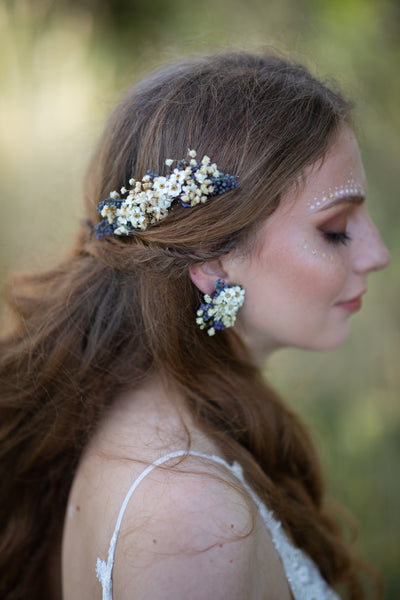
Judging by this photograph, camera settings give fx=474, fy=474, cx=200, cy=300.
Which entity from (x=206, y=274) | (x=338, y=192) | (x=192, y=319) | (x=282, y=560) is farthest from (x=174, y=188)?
(x=282, y=560)

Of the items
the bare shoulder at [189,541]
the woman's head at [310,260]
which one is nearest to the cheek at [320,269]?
the woman's head at [310,260]

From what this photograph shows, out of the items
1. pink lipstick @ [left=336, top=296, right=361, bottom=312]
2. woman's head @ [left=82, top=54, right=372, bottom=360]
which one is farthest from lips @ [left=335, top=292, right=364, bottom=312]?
woman's head @ [left=82, top=54, right=372, bottom=360]

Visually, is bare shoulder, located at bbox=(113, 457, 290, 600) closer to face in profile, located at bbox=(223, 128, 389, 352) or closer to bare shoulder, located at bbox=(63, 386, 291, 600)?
bare shoulder, located at bbox=(63, 386, 291, 600)

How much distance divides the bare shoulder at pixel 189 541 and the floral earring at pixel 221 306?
0.42 meters

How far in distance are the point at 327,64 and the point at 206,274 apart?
1.74 m

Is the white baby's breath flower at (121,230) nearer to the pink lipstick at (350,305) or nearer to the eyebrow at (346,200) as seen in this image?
the eyebrow at (346,200)

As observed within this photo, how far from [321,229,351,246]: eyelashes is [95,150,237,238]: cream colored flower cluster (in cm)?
36

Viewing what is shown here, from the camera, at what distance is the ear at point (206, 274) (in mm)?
1413

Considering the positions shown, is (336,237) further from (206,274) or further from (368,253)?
(206,274)

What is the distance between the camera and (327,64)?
252cm

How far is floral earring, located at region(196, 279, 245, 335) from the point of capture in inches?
55.4

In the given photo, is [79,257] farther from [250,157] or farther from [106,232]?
[250,157]

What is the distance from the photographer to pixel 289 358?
3328 mm

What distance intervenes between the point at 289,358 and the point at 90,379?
2.09 m
